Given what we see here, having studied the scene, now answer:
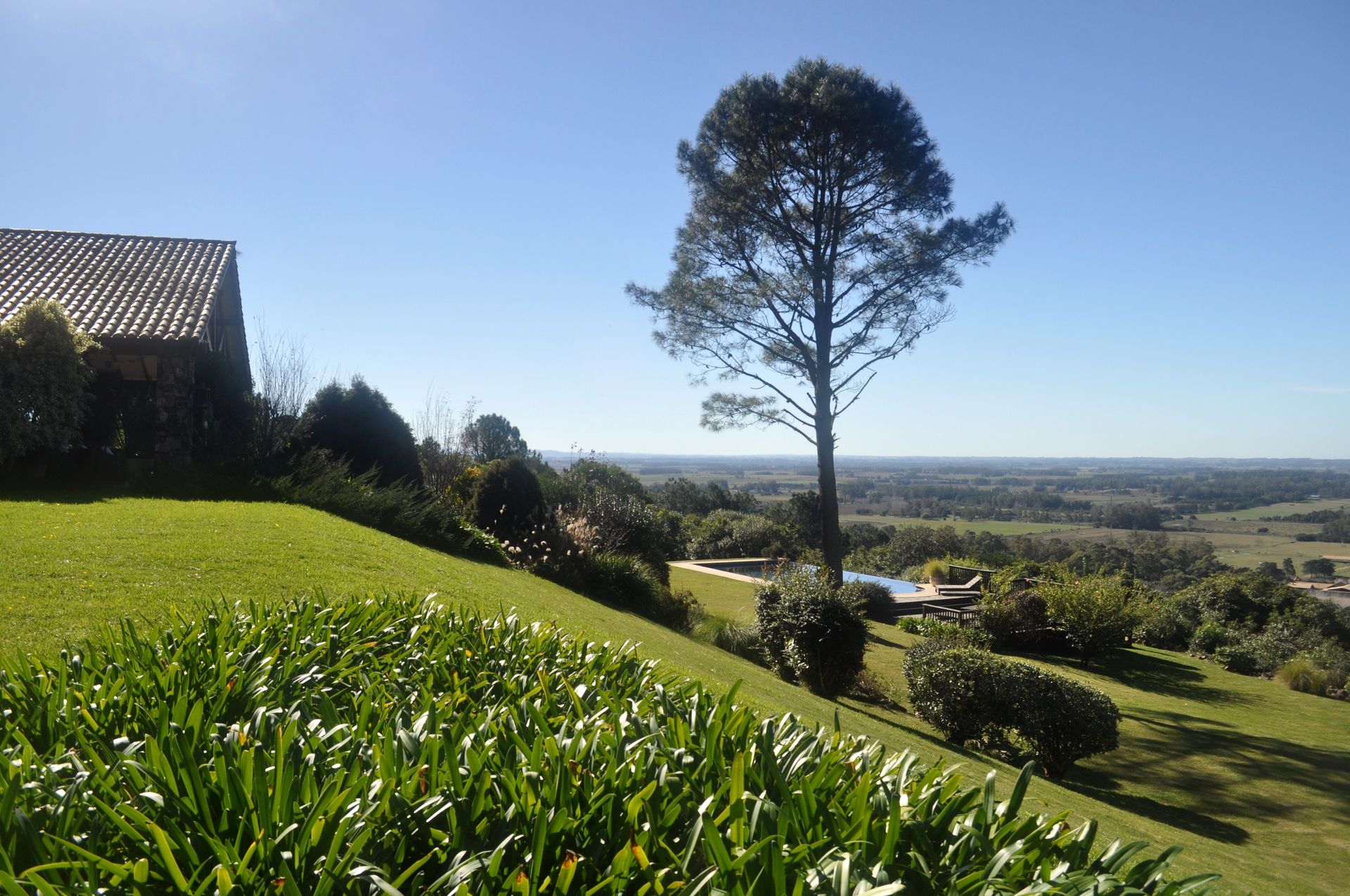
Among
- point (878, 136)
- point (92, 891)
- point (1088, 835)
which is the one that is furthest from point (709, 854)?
point (878, 136)

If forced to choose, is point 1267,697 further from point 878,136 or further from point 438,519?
point 438,519

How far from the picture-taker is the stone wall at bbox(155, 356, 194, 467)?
526 inches

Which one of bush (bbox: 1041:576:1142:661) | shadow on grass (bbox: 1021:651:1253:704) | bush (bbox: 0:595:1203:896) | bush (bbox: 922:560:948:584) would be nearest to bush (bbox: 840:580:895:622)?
shadow on grass (bbox: 1021:651:1253:704)

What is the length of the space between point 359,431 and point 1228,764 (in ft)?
47.1

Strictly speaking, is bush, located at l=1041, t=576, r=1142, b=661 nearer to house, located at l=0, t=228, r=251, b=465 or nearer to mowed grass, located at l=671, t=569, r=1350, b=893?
mowed grass, located at l=671, t=569, r=1350, b=893

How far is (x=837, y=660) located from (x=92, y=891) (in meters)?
9.26

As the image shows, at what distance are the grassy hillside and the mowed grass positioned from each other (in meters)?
0.03

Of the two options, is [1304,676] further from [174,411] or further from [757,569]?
[174,411]

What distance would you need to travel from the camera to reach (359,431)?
15.3 metres

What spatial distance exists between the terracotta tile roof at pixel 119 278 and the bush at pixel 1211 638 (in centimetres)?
2198

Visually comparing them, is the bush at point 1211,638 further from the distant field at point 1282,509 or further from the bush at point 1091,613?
the distant field at point 1282,509

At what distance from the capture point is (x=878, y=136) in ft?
49.6

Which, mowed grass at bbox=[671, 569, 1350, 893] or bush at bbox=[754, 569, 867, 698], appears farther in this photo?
bush at bbox=[754, 569, 867, 698]

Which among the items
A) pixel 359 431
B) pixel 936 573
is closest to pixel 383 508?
pixel 359 431
